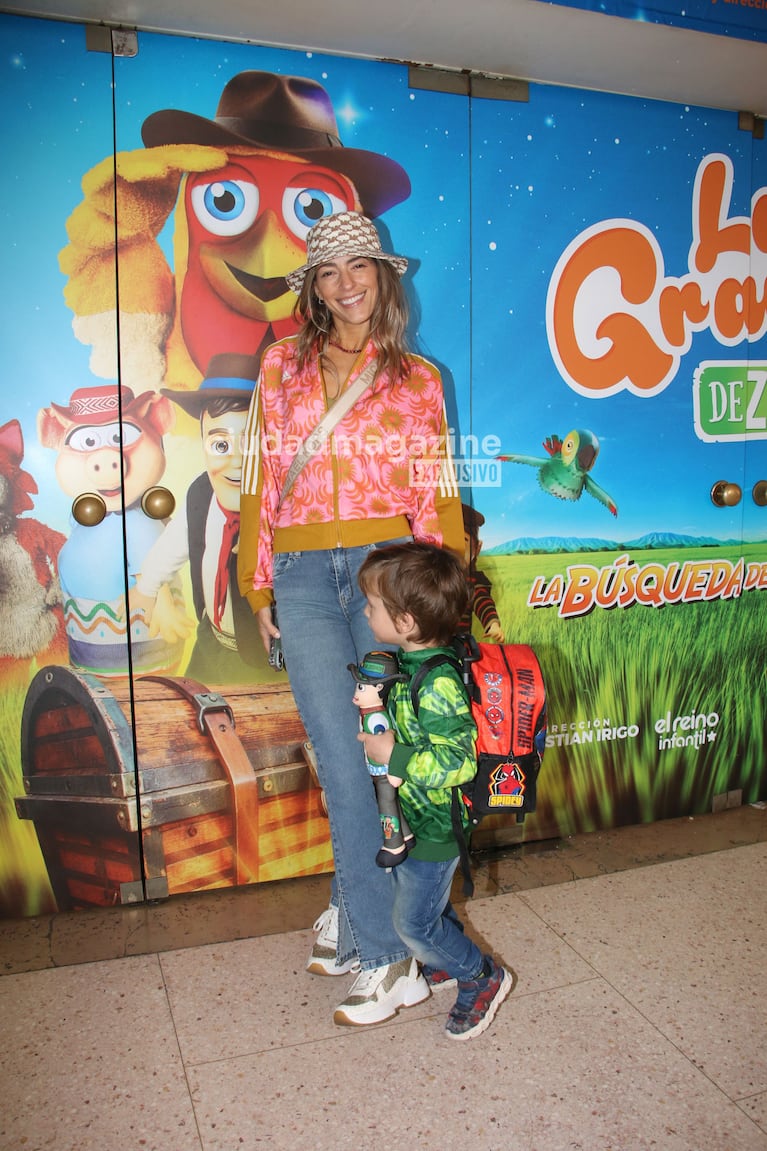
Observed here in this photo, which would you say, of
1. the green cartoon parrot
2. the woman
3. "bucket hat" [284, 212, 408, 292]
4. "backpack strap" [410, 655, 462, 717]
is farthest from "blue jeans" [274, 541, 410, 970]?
the green cartoon parrot

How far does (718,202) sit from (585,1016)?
238 cm

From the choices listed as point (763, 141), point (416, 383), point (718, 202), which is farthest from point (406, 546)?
point (763, 141)

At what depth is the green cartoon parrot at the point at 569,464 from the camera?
2.62 meters

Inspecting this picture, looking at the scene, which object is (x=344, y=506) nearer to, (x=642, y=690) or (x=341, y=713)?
(x=341, y=713)

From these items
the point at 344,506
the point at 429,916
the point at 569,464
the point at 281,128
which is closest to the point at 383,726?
the point at 429,916

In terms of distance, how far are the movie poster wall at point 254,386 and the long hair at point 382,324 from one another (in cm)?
29

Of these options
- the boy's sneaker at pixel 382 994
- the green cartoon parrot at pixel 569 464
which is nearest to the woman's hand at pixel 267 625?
the boy's sneaker at pixel 382 994

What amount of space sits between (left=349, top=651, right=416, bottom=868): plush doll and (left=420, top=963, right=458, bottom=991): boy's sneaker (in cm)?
45

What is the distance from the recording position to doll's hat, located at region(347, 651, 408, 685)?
1684 mm

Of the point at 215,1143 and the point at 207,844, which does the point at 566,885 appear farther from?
the point at 215,1143

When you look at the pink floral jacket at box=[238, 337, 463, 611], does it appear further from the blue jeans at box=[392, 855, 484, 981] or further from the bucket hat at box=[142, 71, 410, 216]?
the blue jeans at box=[392, 855, 484, 981]

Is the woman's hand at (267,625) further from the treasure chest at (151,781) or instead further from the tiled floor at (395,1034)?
the tiled floor at (395,1034)

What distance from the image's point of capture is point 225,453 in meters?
2.34

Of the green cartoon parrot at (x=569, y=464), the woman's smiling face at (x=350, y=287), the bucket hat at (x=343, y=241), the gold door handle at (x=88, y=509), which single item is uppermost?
the bucket hat at (x=343, y=241)
